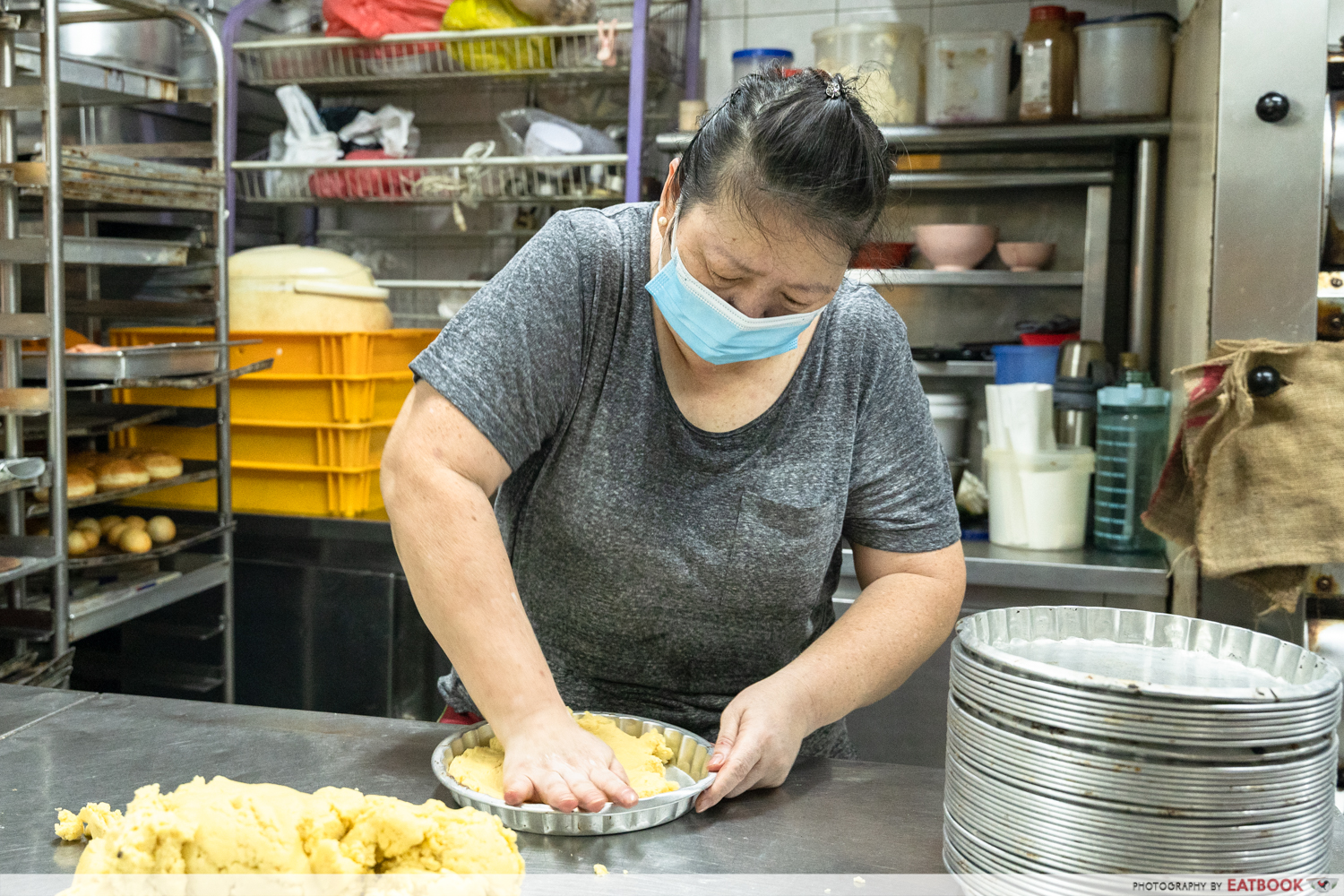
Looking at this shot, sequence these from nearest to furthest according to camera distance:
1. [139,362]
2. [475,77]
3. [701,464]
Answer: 1. [701,464]
2. [139,362]
3. [475,77]

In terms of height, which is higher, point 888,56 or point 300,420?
point 888,56

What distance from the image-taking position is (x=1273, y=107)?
6.07 feet

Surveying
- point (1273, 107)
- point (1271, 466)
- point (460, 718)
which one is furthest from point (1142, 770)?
point (1273, 107)

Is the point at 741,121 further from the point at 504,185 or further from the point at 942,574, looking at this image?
the point at 504,185

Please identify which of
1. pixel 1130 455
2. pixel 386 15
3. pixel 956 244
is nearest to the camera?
pixel 1130 455

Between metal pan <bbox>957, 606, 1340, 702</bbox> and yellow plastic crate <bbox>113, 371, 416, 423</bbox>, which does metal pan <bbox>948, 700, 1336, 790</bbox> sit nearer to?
metal pan <bbox>957, 606, 1340, 702</bbox>

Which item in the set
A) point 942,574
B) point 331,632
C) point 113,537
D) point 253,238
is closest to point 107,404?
point 113,537

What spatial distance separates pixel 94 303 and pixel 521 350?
75.2 inches

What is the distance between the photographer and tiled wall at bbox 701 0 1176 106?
9.42 feet

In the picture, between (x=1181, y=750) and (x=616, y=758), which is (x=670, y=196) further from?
(x=1181, y=750)

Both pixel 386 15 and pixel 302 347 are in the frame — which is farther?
pixel 386 15

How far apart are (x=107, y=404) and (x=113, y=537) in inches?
14.0

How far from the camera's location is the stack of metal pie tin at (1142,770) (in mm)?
611

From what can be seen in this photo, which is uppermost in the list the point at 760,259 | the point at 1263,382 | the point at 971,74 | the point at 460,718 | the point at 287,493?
the point at 971,74
